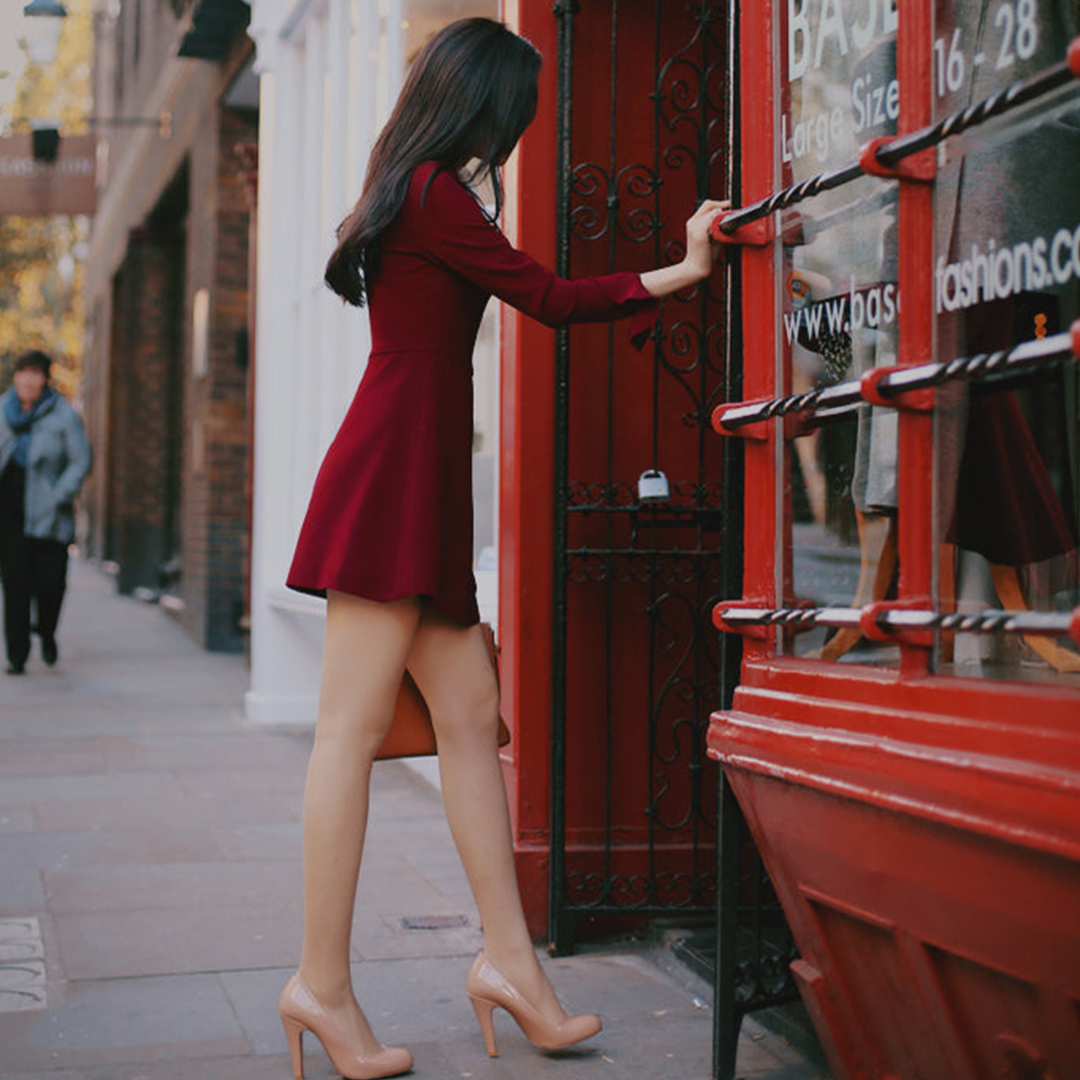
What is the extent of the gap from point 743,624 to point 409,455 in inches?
28.4

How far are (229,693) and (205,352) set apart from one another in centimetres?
335

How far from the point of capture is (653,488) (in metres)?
3.90

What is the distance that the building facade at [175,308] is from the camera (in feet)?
36.4

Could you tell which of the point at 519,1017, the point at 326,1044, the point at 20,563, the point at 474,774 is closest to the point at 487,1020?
the point at 519,1017

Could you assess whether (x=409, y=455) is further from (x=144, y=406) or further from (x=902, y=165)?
(x=144, y=406)

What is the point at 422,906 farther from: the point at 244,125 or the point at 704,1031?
the point at 244,125

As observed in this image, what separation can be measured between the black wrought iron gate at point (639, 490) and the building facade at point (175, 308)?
5763mm

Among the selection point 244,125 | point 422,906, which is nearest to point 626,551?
point 422,906

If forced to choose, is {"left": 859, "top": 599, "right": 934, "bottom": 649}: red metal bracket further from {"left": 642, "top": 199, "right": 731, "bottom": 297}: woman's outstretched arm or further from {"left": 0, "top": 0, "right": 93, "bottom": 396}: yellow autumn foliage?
{"left": 0, "top": 0, "right": 93, "bottom": 396}: yellow autumn foliage

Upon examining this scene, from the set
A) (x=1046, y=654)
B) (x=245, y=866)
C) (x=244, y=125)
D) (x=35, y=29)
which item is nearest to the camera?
(x=1046, y=654)

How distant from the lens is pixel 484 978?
306cm

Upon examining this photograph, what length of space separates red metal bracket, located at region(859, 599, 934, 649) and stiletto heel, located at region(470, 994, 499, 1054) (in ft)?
4.06

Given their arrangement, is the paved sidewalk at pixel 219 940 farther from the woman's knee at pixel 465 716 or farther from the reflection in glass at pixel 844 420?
the reflection in glass at pixel 844 420

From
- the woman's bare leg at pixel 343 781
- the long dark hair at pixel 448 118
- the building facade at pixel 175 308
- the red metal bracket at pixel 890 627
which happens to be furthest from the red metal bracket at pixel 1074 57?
the building facade at pixel 175 308
